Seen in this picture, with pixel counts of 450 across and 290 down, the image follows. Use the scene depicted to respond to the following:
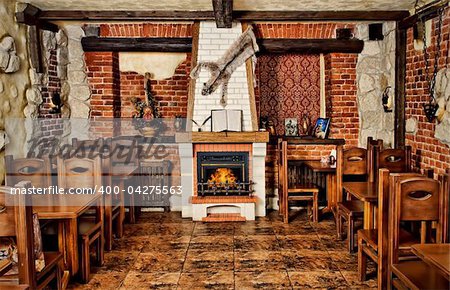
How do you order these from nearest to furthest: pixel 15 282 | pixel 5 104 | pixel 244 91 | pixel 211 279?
pixel 15 282
pixel 211 279
pixel 5 104
pixel 244 91

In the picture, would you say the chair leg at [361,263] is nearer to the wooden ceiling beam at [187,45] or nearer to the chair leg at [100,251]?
the chair leg at [100,251]

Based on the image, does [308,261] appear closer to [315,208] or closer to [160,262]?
[160,262]

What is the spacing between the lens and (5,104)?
445 centimetres

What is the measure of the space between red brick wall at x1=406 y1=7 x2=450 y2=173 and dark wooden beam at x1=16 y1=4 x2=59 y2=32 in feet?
13.2

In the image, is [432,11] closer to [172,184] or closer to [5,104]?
[172,184]

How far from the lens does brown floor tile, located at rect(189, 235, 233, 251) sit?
15.0 feet

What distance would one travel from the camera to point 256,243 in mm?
4703

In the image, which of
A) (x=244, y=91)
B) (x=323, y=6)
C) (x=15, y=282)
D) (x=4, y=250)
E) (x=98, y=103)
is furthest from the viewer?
(x=98, y=103)

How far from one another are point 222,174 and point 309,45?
76.6 inches

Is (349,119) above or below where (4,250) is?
above

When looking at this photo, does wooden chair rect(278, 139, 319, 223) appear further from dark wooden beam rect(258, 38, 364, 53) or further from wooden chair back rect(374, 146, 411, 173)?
dark wooden beam rect(258, 38, 364, 53)

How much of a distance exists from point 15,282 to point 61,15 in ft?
11.2

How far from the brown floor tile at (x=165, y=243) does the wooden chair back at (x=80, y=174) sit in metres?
0.96

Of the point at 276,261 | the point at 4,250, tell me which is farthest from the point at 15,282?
the point at 276,261
